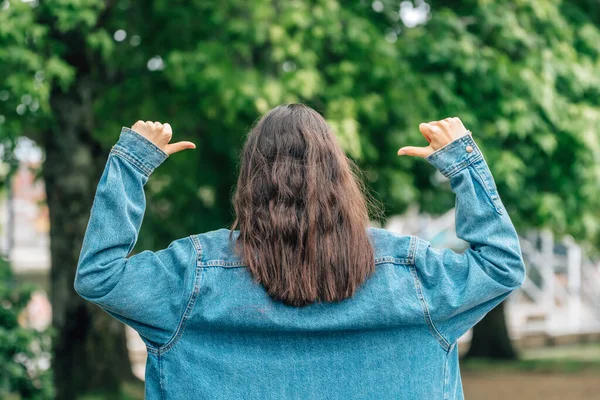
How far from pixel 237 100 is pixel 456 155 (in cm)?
464

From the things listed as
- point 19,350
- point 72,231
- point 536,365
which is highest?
point 19,350

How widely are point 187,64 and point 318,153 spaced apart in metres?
5.14

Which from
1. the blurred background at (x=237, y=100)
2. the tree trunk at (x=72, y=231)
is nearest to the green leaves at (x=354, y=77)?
the blurred background at (x=237, y=100)

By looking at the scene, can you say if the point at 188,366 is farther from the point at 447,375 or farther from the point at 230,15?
the point at 230,15

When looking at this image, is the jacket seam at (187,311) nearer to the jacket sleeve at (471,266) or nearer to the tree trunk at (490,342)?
the jacket sleeve at (471,266)

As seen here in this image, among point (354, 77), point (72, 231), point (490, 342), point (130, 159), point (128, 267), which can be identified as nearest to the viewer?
point (128, 267)

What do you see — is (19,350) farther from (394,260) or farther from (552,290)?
(552,290)

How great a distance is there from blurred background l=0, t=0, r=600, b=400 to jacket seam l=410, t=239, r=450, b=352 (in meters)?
4.44

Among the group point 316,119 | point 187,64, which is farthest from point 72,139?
point 316,119

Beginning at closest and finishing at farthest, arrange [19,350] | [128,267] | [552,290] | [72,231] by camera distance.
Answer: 1. [128,267]
2. [19,350]
3. [72,231]
4. [552,290]

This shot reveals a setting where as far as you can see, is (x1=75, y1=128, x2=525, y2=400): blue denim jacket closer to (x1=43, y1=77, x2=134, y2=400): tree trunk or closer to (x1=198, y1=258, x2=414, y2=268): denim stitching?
(x1=198, y1=258, x2=414, y2=268): denim stitching

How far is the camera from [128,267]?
188cm

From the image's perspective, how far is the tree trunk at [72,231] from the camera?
7941 mm

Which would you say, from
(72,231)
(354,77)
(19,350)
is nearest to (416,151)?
(19,350)
